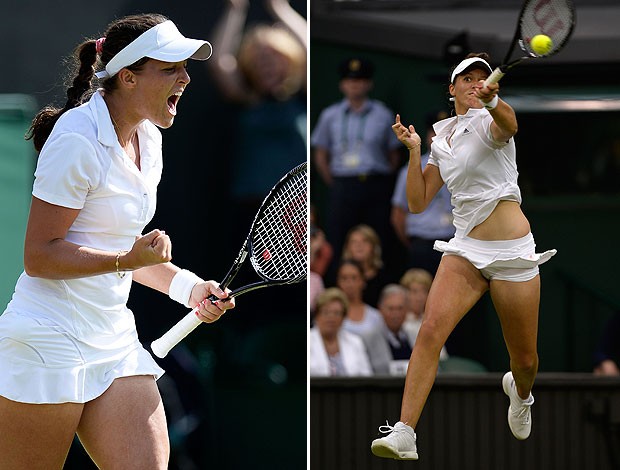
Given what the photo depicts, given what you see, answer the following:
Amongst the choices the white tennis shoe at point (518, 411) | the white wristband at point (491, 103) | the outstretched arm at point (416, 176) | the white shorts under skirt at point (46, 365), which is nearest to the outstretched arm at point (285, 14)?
the outstretched arm at point (416, 176)

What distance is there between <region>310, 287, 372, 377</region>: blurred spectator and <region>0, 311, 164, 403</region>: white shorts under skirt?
10.8 feet

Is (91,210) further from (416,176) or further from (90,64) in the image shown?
(416,176)

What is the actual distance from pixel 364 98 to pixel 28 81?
7.33ft

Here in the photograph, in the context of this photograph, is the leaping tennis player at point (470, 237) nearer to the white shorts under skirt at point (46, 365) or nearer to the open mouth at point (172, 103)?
the open mouth at point (172, 103)

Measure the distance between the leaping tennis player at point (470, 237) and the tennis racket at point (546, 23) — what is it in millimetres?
187

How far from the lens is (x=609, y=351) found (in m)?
7.59

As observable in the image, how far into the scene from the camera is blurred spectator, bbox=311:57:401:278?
7.92m

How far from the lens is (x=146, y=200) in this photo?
3920mm

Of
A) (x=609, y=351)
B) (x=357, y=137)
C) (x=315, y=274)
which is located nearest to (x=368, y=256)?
(x=315, y=274)

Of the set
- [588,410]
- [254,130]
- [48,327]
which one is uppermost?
[254,130]

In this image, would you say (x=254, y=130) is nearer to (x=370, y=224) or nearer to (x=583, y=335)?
(x=370, y=224)

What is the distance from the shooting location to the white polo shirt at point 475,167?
4336 millimetres

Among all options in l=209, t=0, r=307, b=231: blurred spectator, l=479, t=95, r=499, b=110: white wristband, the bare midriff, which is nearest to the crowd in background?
l=209, t=0, r=307, b=231: blurred spectator

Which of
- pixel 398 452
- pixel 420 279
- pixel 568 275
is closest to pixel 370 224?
pixel 420 279
